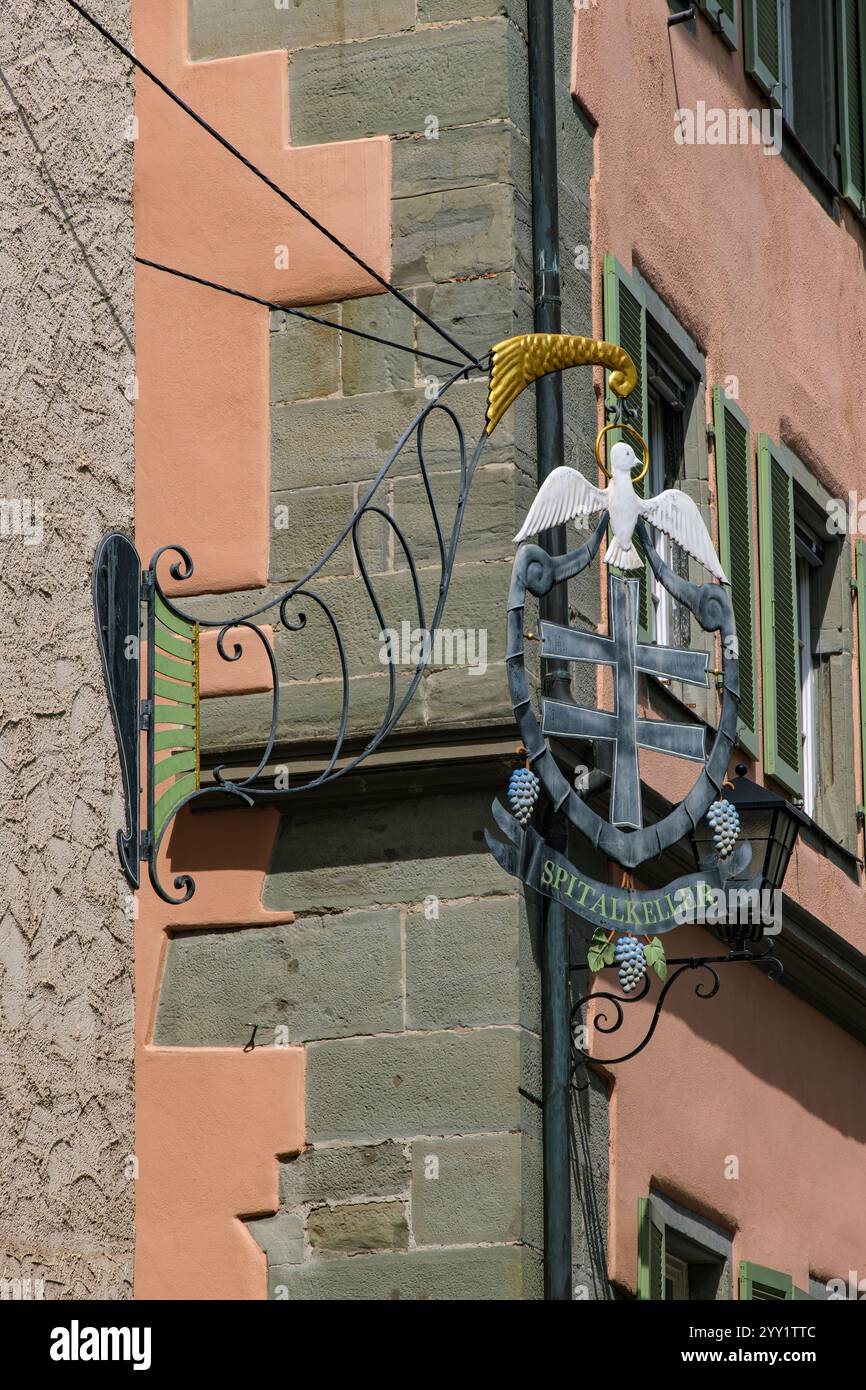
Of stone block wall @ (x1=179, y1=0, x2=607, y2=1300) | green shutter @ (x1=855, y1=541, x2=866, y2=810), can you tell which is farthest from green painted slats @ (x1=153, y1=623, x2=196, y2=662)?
green shutter @ (x1=855, y1=541, x2=866, y2=810)

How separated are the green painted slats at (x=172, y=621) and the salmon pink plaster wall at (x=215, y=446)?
1517mm

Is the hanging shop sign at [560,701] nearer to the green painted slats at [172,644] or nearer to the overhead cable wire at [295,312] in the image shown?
the green painted slats at [172,644]

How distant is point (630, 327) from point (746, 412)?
1729 millimetres

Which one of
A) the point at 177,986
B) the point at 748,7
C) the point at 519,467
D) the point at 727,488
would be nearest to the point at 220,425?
the point at 519,467

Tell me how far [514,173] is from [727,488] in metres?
2.36

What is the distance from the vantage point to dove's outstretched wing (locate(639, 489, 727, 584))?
31.3 ft

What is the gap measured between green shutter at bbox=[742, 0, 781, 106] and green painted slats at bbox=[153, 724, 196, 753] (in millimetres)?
5661

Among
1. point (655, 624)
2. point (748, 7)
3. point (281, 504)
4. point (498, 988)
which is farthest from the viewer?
point (748, 7)

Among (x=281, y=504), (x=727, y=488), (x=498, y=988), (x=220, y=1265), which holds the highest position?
(x=727, y=488)

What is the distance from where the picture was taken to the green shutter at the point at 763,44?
13727 mm

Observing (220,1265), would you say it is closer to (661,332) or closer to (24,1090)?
(24,1090)

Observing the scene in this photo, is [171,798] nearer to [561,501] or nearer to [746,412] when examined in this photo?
[561,501]

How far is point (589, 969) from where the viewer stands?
33.1 feet

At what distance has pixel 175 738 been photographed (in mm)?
8977
